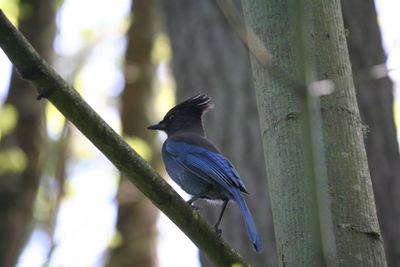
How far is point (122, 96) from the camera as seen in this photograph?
10969 millimetres

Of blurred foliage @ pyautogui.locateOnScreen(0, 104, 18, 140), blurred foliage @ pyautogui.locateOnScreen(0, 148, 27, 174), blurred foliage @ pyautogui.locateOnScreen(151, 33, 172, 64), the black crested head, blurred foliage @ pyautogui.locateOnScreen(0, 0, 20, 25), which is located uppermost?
blurred foliage @ pyautogui.locateOnScreen(151, 33, 172, 64)

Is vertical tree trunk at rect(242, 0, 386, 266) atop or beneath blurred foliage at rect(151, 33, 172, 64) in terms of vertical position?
beneath

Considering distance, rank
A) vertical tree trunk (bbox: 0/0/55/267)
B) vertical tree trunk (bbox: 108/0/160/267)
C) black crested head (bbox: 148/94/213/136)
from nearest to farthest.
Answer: black crested head (bbox: 148/94/213/136) < vertical tree trunk (bbox: 0/0/55/267) < vertical tree trunk (bbox: 108/0/160/267)

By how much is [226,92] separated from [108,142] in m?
3.49

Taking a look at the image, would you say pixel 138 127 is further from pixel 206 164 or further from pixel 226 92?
pixel 206 164

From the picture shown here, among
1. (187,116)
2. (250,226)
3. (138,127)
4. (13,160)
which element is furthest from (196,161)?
(138,127)

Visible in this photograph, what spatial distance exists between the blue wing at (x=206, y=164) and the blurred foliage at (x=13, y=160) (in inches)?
94.1

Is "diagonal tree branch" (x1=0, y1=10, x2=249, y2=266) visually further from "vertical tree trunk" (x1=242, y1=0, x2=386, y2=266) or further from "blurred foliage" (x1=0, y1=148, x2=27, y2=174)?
"blurred foliage" (x1=0, y1=148, x2=27, y2=174)

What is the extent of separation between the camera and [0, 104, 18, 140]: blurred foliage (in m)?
7.19

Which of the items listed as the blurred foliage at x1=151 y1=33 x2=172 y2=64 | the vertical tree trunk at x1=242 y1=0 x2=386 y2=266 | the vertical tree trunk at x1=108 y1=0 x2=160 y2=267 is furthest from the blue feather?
the blurred foliage at x1=151 y1=33 x2=172 y2=64

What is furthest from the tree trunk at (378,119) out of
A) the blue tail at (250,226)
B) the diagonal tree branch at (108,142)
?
the diagonal tree branch at (108,142)

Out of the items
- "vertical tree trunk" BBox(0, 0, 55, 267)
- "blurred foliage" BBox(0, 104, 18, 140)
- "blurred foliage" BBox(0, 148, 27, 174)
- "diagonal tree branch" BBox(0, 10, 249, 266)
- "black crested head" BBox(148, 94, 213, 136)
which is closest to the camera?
"diagonal tree branch" BBox(0, 10, 249, 266)

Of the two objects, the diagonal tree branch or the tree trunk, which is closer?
the diagonal tree branch

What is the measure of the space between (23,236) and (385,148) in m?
3.55
